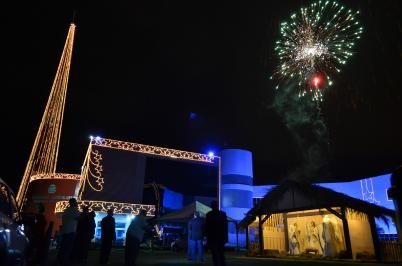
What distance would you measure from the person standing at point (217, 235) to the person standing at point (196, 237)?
189 inches

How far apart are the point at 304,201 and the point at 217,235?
10678 mm

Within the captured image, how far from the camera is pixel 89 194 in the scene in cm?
3562

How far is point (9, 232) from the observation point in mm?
5391

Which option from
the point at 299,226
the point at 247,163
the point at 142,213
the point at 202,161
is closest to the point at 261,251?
the point at 299,226

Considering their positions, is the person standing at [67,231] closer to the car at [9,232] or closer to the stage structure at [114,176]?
the car at [9,232]

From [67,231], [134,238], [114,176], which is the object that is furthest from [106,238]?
[114,176]

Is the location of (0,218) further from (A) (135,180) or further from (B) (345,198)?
(A) (135,180)

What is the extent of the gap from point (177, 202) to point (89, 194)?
17.7 metres

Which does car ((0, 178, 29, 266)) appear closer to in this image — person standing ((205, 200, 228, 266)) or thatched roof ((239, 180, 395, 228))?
person standing ((205, 200, 228, 266))

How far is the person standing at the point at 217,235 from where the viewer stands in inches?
322

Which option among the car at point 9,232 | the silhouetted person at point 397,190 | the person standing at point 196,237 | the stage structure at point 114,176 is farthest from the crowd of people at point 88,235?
the stage structure at point 114,176

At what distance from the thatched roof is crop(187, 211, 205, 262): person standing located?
21.4ft

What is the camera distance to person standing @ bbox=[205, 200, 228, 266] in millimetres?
8180

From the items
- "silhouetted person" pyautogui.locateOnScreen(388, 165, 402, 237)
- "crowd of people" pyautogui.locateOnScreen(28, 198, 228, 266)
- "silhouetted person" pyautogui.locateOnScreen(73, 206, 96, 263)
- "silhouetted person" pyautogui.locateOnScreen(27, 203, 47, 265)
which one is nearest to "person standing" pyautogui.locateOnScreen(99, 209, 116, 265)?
"crowd of people" pyautogui.locateOnScreen(28, 198, 228, 266)
